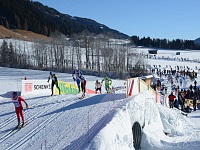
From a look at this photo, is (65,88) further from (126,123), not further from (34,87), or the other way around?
(126,123)

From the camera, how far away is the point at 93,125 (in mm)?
10406

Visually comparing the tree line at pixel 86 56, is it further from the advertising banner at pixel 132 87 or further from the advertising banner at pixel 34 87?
the advertising banner at pixel 132 87

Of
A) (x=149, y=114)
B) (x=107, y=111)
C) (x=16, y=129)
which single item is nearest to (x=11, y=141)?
(x=16, y=129)

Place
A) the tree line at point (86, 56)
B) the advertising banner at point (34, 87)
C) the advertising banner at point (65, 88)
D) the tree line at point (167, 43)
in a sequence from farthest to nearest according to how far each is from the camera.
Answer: the tree line at point (167, 43) < the tree line at point (86, 56) < the advertising banner at point (65, 88) < the advertising banner at point (34, 87)

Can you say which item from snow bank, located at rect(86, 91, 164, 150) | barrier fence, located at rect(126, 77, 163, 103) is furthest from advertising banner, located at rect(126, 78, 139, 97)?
snow bank, located at rect(86, 91, 164, 150)

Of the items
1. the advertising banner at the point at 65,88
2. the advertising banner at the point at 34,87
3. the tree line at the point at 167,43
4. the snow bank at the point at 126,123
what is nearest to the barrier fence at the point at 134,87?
the snow bank at the point at 126,123

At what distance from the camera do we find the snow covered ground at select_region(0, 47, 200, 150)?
359 inches

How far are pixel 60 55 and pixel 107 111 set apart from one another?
57.7m

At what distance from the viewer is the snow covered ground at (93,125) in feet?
29.9

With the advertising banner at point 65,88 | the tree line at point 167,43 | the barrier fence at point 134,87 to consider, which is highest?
the tree line at point 167,43

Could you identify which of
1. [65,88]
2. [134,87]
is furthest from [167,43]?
[134,87]

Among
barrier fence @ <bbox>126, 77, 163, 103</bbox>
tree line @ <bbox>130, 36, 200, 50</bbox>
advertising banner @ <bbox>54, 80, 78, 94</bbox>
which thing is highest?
tree line @ <bbox>130, 36, 200, 50</bbox>

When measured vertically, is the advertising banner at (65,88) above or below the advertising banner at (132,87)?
below

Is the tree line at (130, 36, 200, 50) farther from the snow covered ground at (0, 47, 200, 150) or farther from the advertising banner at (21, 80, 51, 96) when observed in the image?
the snow covered ground at (0, 47, 200, 150)
